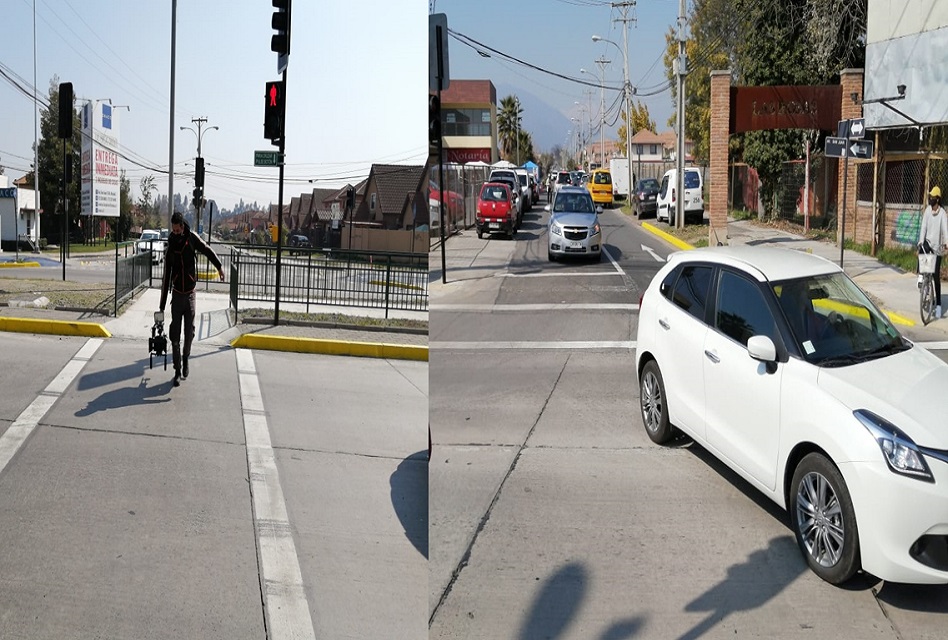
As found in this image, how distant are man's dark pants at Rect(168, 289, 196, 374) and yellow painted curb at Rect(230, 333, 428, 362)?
1.03 feet

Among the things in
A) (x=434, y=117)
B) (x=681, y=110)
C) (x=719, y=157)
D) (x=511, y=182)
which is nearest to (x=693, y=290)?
(x=511, y=182)

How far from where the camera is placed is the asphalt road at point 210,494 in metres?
2.11

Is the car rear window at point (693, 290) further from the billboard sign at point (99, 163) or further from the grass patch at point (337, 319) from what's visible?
the billboard sign at point (99, 163)

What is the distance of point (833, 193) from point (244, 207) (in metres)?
15.6

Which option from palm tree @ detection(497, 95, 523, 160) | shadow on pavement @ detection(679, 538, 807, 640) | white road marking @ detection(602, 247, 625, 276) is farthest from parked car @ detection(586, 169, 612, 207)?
shadow on pavement @ detection(679, 538, 807, 640)

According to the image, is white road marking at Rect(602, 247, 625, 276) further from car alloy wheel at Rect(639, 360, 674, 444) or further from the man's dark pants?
the man's dark pants

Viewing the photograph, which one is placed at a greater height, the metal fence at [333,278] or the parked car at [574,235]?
the parked car at [574,235]

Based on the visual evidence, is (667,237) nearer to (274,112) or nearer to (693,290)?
(693,290)

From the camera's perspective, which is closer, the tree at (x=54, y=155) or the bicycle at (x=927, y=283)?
the tree at (x=54, y=155)

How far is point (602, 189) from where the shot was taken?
55.7ft

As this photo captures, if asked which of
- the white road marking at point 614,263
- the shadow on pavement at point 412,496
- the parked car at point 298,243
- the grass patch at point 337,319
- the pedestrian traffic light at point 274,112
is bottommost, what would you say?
the shadow on pavement at point 412,496

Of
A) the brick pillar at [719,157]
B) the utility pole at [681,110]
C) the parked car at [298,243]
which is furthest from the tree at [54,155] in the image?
the brick pillar at [719,157]

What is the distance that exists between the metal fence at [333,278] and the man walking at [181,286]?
0.12 meters

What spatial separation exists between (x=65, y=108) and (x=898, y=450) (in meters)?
2.84
